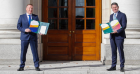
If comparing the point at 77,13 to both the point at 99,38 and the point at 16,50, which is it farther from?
the point at 16,50

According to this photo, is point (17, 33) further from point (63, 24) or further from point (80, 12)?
point (80, 12)

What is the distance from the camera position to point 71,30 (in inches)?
364

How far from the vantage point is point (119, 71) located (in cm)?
690

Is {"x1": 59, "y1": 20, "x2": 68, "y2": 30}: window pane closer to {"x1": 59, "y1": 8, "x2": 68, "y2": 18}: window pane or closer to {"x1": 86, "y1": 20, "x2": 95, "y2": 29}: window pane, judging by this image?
{"x1": 59, "y1": 8, "x2": 68, "y2": 18}: window pane

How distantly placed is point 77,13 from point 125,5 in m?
1.92

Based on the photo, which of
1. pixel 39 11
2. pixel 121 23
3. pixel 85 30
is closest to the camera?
pixel 121 23

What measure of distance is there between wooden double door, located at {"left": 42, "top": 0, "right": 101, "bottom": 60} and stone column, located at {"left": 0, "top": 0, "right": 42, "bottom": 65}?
1.27 metres

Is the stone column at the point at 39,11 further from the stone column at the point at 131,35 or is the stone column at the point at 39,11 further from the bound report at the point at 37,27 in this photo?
the stone column at the point at 131,35

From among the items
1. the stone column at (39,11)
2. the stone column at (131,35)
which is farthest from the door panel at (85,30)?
the stone column at (39,11)

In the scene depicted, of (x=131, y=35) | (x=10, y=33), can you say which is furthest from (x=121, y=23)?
(x=10, y=33)

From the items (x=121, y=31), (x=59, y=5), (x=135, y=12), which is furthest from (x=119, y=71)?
(x=59, y=5)

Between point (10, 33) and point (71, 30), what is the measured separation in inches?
91.5

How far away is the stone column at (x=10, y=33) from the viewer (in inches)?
320

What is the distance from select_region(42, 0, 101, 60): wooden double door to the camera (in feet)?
30.2
